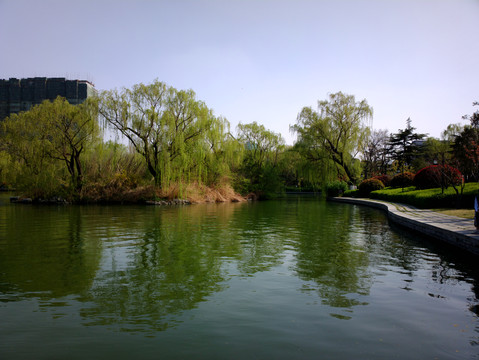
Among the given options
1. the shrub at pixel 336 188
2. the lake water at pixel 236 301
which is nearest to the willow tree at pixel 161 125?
the shrub at pixel 336 188

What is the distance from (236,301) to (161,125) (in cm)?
2423

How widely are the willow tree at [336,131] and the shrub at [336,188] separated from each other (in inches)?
65.4

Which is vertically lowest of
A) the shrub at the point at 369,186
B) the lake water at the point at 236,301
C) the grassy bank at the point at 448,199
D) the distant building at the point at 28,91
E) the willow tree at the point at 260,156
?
the lake water at the point at 236,301

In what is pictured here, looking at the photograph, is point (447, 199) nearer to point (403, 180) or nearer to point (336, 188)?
point (403, 180)

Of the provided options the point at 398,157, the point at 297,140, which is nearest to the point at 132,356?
the point at 297,140

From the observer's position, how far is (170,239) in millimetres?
10484

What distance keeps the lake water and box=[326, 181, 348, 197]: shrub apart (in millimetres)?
27370

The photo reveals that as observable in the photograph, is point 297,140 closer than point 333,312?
No

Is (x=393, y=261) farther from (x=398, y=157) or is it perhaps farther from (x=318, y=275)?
(x=398, y=157)

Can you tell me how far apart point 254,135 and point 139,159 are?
1644 cm

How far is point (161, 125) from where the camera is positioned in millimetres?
27703

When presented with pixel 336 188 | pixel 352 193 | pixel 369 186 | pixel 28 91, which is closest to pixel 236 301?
pixel 369 186

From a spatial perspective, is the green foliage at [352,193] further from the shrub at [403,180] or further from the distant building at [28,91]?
the distant building at [28,91]

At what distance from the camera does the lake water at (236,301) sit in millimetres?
3679
